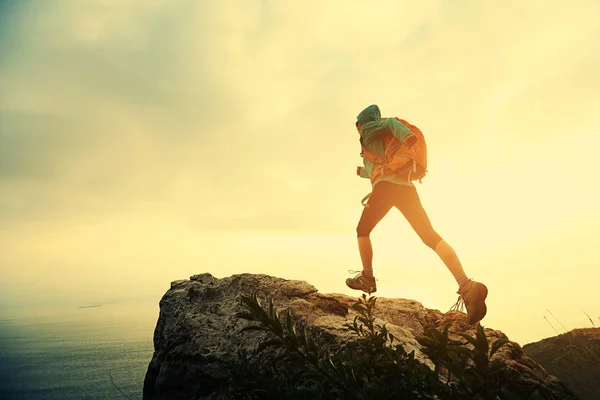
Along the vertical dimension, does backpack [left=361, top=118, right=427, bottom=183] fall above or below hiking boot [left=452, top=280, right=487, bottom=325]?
above

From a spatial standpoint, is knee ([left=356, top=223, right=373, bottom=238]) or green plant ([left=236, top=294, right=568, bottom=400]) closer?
green plant ([left=236, top=294, right=568, bottom=400])

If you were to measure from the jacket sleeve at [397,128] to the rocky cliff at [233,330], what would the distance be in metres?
2.59

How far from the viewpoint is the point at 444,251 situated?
6.08 meters

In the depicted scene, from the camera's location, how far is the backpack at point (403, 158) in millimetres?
6316

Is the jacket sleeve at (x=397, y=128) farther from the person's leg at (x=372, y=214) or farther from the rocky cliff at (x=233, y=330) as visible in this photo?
the rocky cliff at (x=233, y=330)

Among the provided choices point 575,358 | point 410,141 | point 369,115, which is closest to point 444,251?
point 410,141

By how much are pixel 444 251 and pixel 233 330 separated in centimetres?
320

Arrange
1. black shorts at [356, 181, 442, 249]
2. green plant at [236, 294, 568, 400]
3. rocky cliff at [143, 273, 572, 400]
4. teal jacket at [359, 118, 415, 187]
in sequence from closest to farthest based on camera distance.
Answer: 1. green plant at [236, 294, 568, 400]
2. rocky cliff at [143, 273, 572, 400]
3. teal jacket at [359, 118, 415, 187]
4. black shorts at [356, 181, 442, 249]

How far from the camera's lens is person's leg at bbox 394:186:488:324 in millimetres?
5574

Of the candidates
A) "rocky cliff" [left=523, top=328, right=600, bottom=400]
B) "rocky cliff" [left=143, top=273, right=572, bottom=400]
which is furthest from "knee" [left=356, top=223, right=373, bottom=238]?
"rocky cliff" [left=523, top=328, right=600, bottom=400]

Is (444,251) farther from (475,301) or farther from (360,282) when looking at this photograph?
(360,282)

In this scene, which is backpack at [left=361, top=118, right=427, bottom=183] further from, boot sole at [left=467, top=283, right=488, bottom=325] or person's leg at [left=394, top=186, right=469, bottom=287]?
boot sole at [left=467, top=283, right=488, bottom=325]

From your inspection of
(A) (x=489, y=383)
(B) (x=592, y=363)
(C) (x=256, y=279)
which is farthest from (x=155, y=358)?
(B) (x=592, y=363)

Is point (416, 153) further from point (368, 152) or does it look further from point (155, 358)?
point (155, 358)
